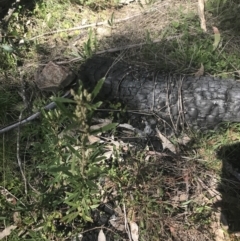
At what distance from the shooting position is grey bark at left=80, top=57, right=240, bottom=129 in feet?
9.87

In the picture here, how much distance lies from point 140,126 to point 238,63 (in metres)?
1.06

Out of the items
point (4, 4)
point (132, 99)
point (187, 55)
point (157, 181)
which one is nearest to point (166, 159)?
point (157, 181)

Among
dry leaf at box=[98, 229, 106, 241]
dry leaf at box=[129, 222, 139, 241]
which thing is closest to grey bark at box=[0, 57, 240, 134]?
dry leaf at box=[129, 222, 139, 241]

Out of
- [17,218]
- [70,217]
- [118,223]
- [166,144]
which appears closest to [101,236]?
[118,223]

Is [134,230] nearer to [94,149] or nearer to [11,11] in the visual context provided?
[94,149]

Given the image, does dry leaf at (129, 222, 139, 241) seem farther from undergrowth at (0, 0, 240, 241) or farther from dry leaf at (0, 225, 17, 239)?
dry leaf at (0, 225, 17, 239)

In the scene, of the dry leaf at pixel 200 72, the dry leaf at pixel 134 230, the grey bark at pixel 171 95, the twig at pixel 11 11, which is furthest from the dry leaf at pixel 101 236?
the twig at pixel 11 11

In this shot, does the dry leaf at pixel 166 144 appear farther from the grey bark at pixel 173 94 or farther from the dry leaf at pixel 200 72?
the dry leaf at pixel 200 72

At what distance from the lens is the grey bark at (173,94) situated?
301cm

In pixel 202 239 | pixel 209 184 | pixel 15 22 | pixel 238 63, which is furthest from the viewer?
pixel 15 22

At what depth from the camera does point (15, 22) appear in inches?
Answer: 149

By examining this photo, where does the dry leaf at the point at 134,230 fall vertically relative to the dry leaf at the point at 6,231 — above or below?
below

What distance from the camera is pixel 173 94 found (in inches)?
122

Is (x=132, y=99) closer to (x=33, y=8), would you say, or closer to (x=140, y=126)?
(x=140, y=126)
